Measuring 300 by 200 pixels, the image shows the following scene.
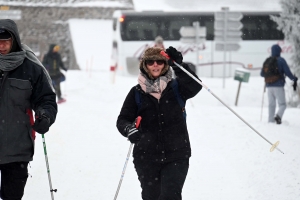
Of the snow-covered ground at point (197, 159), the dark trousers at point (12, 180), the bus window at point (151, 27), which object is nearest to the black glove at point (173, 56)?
the dark trousers at point (12, 180)

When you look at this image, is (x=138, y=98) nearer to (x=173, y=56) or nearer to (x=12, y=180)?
(x=173, y=56)

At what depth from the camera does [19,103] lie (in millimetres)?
4520

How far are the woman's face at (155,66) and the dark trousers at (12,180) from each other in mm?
1294

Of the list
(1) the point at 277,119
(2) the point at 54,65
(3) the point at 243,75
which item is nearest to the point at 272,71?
(1) the point at 277,119

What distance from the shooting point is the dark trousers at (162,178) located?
463 cm

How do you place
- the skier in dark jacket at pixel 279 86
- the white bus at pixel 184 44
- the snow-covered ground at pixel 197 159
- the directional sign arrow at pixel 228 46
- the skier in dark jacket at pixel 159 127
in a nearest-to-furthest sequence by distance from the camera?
the skier in dark jacket at pixel 159 127 < the snow-covered ground at pixel 197 159 < the skier in dark jacket at pixel 279 86 < the directional sign arrow at pixel 228 46 < the white bus at pixel 184 44

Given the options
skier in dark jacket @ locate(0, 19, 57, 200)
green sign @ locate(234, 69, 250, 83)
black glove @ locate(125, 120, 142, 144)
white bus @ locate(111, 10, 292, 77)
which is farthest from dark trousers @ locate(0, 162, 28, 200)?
white bus @ locate(111, 10, 292, 77)

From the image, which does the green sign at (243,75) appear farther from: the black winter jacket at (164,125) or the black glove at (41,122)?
the black glove at (41,122)

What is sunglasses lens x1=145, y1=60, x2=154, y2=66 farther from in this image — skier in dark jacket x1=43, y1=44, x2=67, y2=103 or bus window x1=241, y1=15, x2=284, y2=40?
bus window x1=241, y1=15, x2=284, y2=40

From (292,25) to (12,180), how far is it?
41.0 feet

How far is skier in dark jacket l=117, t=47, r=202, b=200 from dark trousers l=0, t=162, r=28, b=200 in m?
0.88

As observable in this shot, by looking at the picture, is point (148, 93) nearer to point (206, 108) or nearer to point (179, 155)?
point (179, 155)

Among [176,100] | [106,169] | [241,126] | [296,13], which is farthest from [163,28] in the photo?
[176,100]

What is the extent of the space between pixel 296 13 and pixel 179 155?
11.9 metres
